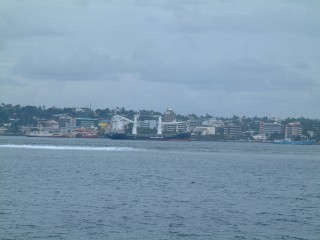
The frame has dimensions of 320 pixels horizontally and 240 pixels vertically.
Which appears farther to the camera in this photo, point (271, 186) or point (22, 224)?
point (271, 186)

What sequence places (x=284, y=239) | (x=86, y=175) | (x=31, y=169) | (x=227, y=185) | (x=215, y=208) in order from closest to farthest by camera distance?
1. (x=284, y=239)
2. (x=215, y=208)
3. (x=227, y=185)
4. (x=86, y=175)
5. (x=31, y=169)

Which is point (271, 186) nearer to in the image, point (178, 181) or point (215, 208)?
point (178, 181)

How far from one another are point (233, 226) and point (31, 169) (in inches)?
1338

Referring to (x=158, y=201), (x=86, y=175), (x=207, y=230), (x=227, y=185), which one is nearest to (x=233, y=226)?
(x=207, y=230)

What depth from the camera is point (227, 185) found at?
49625mm

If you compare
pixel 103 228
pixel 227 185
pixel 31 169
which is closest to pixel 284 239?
pixel 103 228

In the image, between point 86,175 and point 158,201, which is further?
point 86,175

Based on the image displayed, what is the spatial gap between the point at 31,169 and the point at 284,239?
37.1m

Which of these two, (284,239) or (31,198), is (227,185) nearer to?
(31,198)

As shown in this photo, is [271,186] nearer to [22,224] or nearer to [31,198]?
[31,198]

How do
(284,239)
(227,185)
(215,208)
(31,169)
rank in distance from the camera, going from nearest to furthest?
(284,239) < (215,208) < (227,185) < (31,169)

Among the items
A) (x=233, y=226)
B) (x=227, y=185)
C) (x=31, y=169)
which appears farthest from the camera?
(x=31, y=169)

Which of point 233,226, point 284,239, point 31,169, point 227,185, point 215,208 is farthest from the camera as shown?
point 31,169

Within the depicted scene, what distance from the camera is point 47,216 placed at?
102ft
